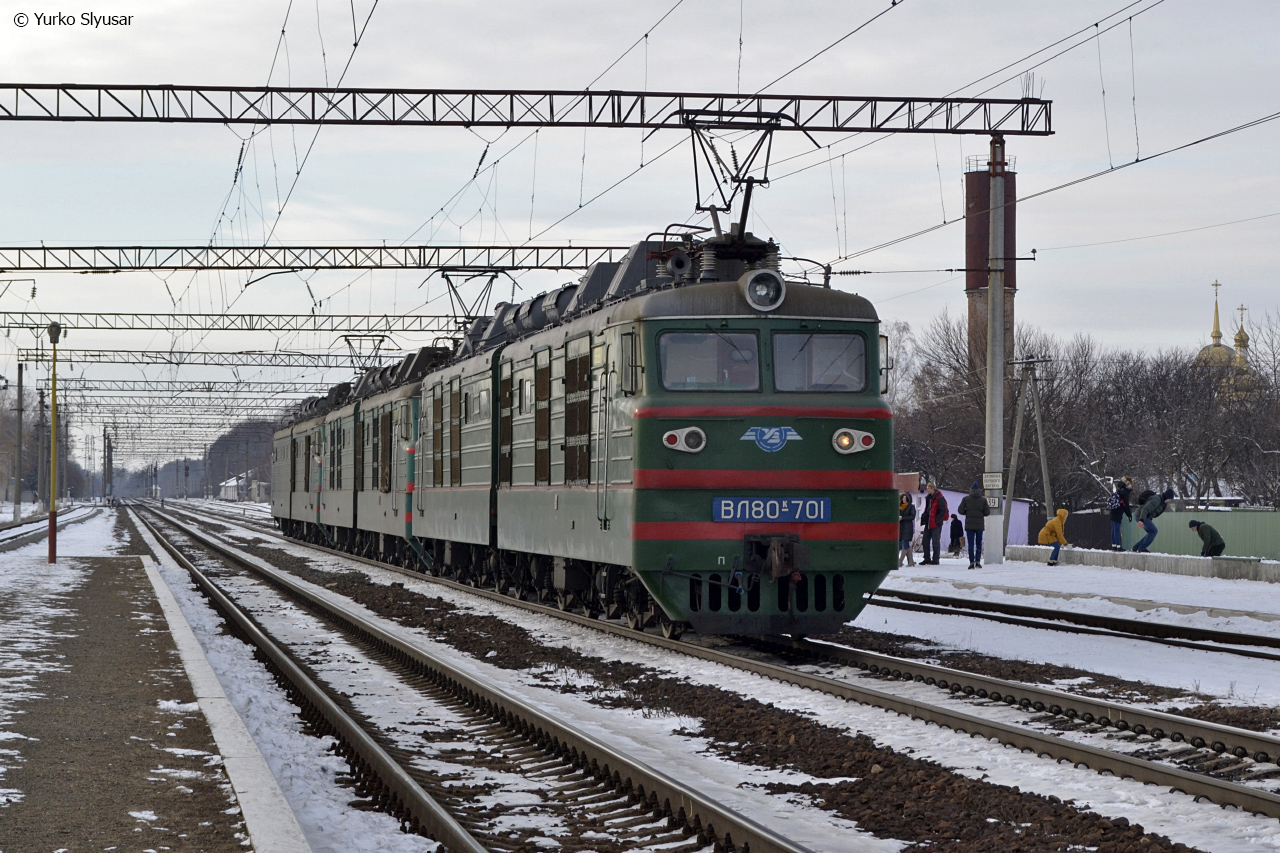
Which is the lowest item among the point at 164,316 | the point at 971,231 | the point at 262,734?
the point at 262,734

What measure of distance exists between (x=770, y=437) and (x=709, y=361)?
899 mm

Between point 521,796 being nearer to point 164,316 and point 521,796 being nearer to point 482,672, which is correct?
point 482,672

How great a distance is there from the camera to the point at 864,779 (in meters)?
7.57

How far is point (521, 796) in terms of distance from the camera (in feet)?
24.4

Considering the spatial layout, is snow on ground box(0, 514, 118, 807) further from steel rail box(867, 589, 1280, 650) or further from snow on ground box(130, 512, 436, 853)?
steel rail box(867, 589, 1280, 650)

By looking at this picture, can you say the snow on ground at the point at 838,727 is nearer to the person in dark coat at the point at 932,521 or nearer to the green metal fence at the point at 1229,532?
the person in dark coat at the point at 932,521

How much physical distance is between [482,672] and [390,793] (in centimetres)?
513

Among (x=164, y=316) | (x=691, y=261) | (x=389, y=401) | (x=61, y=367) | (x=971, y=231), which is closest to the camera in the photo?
(x=691, y=261)

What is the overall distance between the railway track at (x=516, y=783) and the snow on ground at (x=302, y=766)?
125 millimetres

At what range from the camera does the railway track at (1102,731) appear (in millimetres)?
7137

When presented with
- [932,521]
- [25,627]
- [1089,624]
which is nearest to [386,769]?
[25,627]

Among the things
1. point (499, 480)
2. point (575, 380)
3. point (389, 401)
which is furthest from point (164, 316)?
point (575, 380)

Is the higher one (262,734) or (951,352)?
(951,352)

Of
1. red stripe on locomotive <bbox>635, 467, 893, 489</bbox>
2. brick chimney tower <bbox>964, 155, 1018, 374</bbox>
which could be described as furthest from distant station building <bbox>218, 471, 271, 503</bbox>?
red stripe on locomotive <bbox>635, 467, 893, 489</bbox>
